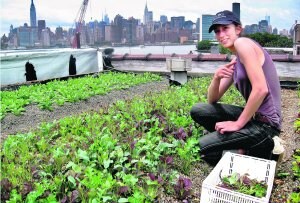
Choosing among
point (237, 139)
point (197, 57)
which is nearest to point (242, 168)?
point (237, 139)

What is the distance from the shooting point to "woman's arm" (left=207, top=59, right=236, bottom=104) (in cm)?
347

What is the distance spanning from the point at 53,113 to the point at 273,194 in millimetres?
4431

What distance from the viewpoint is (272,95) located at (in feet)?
10.5

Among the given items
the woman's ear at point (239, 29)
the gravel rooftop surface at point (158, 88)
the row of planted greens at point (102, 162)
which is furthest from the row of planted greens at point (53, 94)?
the woman's ear at point (239, 29)

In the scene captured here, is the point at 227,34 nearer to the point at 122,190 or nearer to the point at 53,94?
the point at 122,190

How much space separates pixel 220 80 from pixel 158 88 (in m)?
6.21

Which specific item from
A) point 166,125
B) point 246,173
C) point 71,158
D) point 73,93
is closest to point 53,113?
point 73,93

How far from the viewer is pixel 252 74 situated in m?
2.98

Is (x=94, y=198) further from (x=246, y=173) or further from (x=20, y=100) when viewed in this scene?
(x=20, y=100)

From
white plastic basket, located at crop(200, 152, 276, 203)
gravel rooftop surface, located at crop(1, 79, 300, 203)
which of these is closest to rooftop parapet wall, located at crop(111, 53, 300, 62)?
gravel rooftop surface, located at crop(1, 79, 300, 203)

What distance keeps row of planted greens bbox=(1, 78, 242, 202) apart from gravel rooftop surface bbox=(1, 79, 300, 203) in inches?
4.9

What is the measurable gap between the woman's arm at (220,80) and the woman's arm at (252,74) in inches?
14.3

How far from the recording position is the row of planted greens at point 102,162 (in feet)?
8.29

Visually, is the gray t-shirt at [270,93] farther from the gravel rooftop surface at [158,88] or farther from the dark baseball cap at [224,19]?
the gravel rooftop surface at [158,88]
